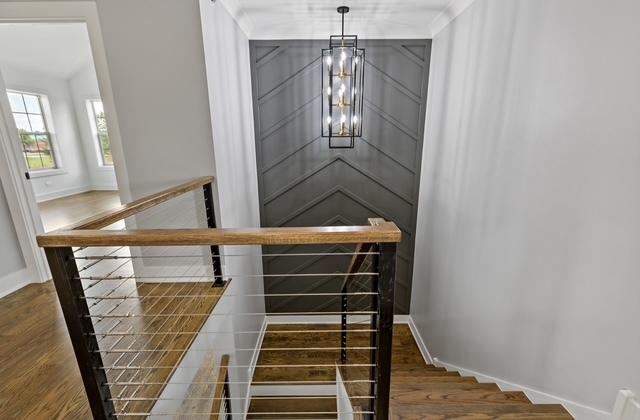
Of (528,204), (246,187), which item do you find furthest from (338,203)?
(528,204)

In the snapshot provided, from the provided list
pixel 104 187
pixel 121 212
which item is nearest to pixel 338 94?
pixel 121 212

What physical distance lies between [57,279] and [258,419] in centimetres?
262

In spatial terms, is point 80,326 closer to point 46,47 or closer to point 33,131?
point 46,47

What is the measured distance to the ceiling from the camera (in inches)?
95.1

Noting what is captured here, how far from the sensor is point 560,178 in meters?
1.34

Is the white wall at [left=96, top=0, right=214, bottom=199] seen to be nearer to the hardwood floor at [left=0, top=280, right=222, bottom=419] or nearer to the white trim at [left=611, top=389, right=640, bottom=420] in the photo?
the hardwood floor at [left=0, top=280, right=222, bottom=419]

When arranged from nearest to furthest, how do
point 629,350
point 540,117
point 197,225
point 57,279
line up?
point 57,279, point 629,350, point 540,117, point 197,225

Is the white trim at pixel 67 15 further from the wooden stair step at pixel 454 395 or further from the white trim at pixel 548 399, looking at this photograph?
the white trim at pixel 548 399

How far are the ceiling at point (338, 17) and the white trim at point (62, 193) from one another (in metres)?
5.80

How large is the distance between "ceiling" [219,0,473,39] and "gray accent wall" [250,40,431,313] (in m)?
0.09

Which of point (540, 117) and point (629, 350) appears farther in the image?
point (540, 117)

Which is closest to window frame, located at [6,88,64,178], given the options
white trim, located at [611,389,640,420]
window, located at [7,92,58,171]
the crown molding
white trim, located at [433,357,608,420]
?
window, located at [7,92,58,171]

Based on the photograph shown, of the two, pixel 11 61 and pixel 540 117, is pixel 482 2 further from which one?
pixel 11 61

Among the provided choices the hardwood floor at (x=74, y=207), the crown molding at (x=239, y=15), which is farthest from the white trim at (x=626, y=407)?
the hardwood floor at (x=74, y=207)
